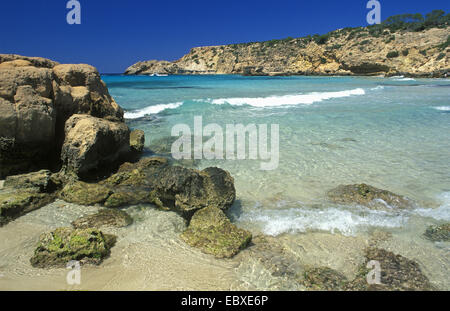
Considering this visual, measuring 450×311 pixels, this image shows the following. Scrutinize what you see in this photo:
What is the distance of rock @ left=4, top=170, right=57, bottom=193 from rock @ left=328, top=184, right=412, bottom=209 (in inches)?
198

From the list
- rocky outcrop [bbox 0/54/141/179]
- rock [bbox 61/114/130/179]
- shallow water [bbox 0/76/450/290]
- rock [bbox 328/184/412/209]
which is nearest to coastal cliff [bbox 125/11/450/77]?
shallow water [bbox 0/76/450/290]

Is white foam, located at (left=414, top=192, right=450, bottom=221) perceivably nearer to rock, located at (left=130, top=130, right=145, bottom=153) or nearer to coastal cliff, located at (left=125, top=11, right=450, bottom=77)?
rock, located at (left=130, top=130, right=145, bottom=153)

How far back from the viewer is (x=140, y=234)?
375 cm

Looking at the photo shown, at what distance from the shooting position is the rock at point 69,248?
3.10m

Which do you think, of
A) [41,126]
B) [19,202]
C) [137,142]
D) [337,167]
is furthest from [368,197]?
[41,126]

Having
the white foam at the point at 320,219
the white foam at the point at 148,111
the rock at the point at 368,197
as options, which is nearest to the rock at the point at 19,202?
the white foam at the point at 320,219

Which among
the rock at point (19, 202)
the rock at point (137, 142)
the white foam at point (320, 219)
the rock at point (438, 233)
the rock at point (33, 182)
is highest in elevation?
the rock at point (137, 142)

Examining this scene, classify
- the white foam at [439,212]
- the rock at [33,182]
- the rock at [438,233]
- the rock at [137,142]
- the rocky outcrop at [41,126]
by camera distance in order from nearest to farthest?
the rock at [438,233], the white foam at [439,212], the rock at [33,182], the rocky outcrop at [41,126], the rock at [137,142]

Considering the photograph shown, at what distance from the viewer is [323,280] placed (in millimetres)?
2881

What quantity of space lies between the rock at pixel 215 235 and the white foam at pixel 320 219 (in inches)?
19.7

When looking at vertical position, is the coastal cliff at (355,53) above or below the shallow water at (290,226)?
above

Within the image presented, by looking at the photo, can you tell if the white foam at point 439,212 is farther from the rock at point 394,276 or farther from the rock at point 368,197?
the rock at point 394,276

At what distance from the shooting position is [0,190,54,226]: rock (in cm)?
395
